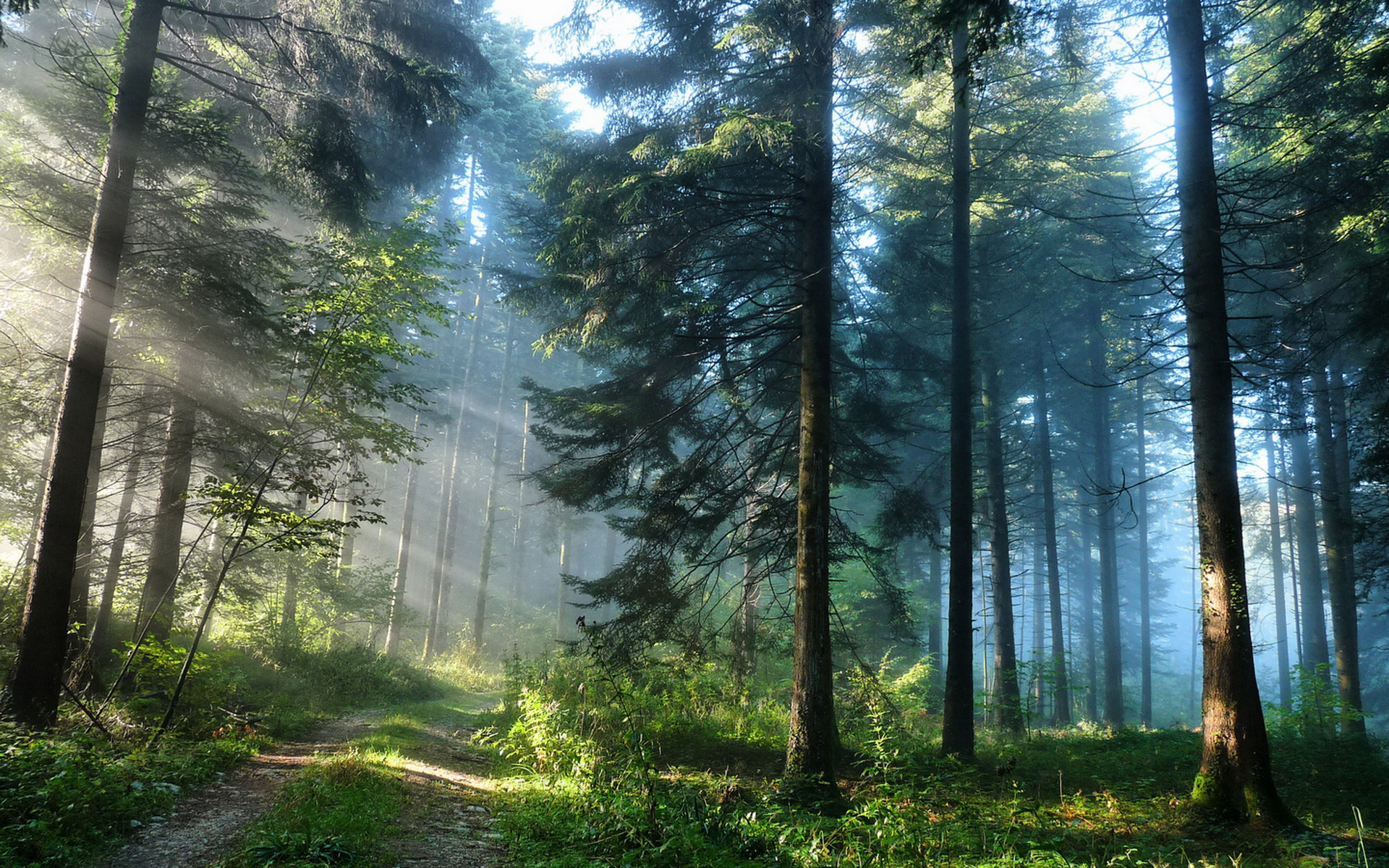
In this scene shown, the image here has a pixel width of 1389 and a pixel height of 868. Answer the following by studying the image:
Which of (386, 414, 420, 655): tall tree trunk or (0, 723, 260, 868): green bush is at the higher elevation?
(386, 414, 420, 655): tall tree trunk

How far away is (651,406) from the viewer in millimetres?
10859

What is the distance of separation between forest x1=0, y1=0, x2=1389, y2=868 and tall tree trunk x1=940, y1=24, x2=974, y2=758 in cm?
9

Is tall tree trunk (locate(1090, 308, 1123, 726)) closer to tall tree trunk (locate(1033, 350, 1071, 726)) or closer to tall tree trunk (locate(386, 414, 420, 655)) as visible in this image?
tall tree trunk (locate(1033, 350, 1071, 726))

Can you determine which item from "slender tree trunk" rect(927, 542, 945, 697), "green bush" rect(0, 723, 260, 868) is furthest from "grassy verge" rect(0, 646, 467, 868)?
"slender tree trunk" rect(927, 542, 945, 697)

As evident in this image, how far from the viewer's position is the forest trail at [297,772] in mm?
5109

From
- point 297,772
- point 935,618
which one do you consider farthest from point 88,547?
point 935,618

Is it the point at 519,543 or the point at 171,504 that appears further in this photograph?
the point at 519,543

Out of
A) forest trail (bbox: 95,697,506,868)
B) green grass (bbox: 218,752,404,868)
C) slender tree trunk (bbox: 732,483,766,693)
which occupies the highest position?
slender tree trunk (bbox: 732,483,766,693)

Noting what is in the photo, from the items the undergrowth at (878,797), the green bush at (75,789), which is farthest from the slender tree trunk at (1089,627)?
the green bush at (75,789)

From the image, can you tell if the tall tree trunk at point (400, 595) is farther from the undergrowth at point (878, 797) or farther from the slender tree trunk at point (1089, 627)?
the slender tree trunk at point (1089, 627)

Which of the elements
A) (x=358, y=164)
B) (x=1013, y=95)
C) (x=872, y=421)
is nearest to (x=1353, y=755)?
(x=872, y=421)

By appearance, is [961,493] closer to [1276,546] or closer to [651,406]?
[651,406]

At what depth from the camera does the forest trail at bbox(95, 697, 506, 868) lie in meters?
5.11

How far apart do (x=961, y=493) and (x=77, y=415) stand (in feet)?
40.3
